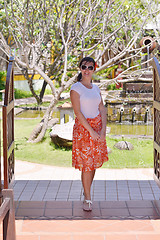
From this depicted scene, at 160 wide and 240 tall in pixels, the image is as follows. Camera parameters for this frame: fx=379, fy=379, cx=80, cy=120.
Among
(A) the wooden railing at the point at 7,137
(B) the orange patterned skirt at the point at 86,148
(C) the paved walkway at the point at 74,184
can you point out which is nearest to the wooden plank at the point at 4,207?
(A) the wooden railing at the point at 7,137

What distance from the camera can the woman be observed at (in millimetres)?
4254

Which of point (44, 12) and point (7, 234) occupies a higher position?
point (44, 12)

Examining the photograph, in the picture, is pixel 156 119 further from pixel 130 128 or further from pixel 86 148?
pixel 130 128

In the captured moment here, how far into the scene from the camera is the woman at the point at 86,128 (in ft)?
14.0

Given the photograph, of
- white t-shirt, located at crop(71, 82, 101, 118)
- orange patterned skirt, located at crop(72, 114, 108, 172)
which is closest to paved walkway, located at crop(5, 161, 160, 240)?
orange patterned skirt, located at crop(72, 114, 108, 172)

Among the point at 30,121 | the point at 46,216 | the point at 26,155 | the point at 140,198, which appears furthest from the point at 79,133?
the point at 30,121

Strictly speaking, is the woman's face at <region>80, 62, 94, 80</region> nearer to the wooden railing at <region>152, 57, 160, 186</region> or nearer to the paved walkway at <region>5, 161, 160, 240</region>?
the wooden railing at <region>152, 57, 160, 186</region>

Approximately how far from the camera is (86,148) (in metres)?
4.30

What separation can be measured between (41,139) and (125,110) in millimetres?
4440

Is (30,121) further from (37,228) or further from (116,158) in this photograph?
(37,228)

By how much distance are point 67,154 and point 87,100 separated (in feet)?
12.1

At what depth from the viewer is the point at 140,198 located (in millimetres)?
4949

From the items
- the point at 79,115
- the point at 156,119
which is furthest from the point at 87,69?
the point at 156,119

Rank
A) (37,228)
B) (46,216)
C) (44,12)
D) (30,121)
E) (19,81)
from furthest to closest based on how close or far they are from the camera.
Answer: (19,81), (30,121), (44,12), (46,216), (37,228)
